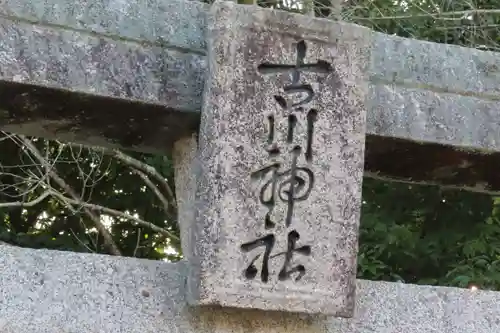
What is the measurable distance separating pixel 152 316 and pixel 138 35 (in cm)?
50

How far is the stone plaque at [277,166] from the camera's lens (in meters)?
1.38

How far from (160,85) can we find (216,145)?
0.16 m

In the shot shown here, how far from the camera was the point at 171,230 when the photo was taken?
3734mm

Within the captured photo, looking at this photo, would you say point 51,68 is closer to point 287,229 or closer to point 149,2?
point 149,2

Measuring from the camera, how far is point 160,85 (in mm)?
1464

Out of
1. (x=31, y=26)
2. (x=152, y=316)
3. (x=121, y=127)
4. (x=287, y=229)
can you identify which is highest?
(x=31, y=26)

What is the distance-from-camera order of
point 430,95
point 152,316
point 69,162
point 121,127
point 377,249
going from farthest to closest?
point 69,162 → point 377,249 → point 430,95 → point 121,127 → point 152,316

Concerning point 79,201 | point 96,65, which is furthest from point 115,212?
point 96,65

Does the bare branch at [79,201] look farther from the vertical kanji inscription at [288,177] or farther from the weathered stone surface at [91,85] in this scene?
the vertical kanji inscription at [288,177]

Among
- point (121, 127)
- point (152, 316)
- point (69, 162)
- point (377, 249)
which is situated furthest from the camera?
point (69, 162)

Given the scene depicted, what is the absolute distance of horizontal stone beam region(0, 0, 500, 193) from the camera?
1.42 meters

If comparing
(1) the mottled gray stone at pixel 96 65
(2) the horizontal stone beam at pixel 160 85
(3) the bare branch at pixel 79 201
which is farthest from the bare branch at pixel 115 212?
(1) the mottled gray stone at pixel 96 65

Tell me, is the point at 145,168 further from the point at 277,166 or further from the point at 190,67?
the point at 277,166

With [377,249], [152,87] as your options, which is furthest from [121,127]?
[377,249]
